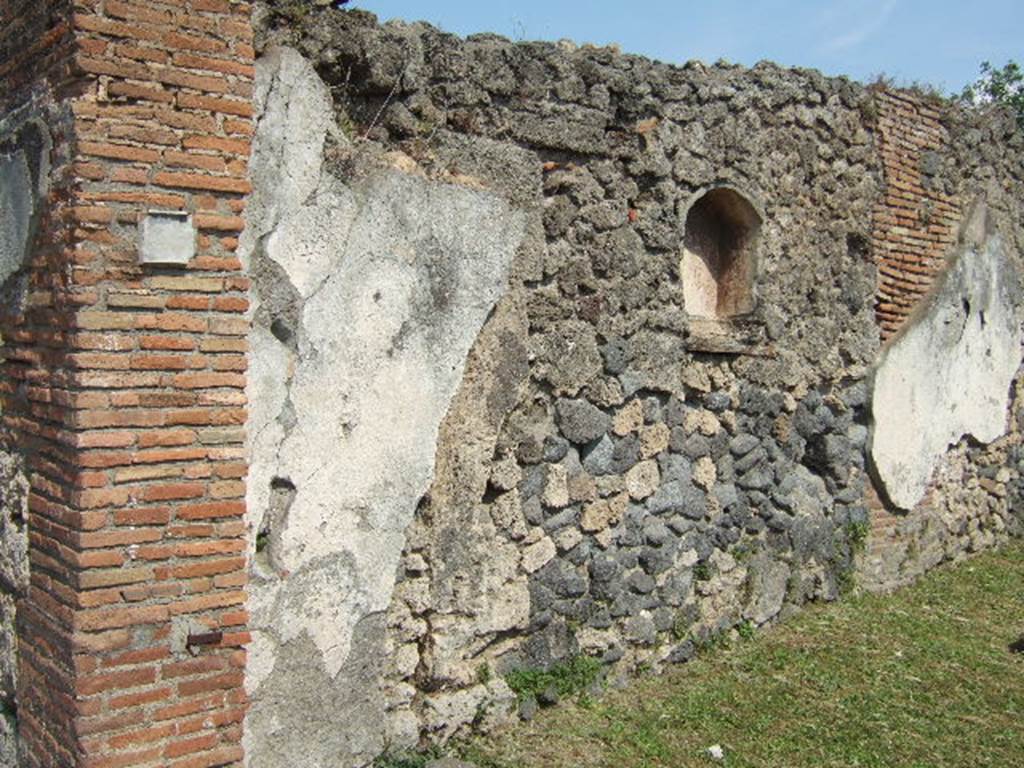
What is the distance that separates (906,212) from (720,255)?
5.40 ft

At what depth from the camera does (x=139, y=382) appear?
11.3ft

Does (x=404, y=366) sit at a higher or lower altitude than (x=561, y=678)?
higher

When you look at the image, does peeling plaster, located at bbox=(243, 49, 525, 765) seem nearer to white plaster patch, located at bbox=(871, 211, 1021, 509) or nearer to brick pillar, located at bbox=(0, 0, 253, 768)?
brick pillar, located at bbox=(0, 0, 253, 768)

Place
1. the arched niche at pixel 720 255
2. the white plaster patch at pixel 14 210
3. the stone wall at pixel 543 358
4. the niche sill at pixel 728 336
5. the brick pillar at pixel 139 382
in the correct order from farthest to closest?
the arched niche at pixel 720 255, the niche sill at pixel 728 336, the stone wall at pixel 543 358, the white plaster patch at pixel 14 210, the brick pillar at pixel 139 382

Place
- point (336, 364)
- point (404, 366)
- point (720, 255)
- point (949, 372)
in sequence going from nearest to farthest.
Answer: point (336, 364)
point (404, 366)
point (720, 255)
point (949, 372)

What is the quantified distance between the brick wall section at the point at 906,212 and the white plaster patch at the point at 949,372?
0.19 m

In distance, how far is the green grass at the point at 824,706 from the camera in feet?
15.5

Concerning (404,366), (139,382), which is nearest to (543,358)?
(404,366)

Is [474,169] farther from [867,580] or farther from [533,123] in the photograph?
[867,580]

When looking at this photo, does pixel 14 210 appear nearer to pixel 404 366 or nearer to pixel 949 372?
pixel 404 366

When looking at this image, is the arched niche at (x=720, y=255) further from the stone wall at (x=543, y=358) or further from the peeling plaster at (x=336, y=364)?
the peeling plaster at (x=336, y=364)

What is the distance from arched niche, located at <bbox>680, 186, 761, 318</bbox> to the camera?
6070 millimetres

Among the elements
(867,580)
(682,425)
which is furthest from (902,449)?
(682,425)

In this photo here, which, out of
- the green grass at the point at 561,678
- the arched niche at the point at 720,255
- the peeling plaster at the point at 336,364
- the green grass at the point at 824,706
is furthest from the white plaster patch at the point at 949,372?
the peeling plaster at the point at 336,364
